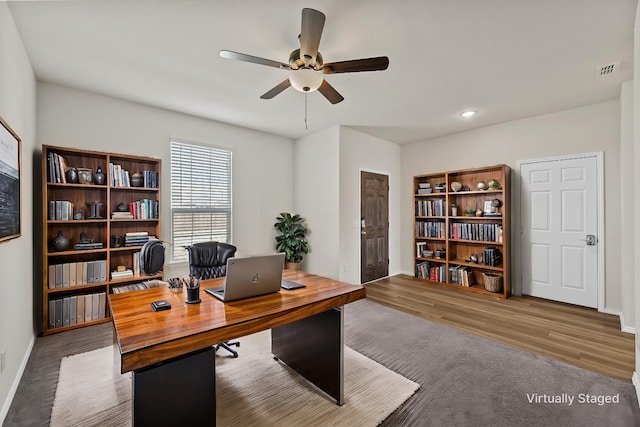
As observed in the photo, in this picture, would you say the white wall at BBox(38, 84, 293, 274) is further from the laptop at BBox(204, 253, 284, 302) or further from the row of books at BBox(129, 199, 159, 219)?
the laptop at BBox(204, 253, 284, 302)

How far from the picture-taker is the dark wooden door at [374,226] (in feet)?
16.3

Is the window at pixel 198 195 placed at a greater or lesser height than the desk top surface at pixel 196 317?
greater

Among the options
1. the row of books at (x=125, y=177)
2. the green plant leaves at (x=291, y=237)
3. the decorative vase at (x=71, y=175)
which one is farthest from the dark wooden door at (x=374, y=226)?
the decorative vase at (x=71, y=175)

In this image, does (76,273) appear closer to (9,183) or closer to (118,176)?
(118,176)

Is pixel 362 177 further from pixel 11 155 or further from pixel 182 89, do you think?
pixel 11 155

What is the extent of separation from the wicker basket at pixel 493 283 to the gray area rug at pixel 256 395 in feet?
9.34

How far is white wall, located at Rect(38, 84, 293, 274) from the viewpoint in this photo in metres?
3.14

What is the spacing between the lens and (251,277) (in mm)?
1694

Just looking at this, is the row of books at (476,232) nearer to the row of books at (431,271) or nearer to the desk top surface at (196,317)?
the row of books at (431,271)

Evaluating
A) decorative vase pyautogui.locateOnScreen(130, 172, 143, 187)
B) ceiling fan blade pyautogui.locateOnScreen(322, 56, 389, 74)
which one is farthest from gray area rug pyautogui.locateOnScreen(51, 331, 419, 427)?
ceiling fan blade pyautogui.locateOnScreen(322, 56, 389, 74)

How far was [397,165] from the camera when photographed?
5723mm

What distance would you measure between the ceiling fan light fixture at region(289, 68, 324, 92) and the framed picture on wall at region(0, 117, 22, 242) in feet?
6.13

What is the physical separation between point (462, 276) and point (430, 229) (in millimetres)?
966

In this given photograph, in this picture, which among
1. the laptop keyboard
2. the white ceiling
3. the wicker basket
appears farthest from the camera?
the wicker basket
